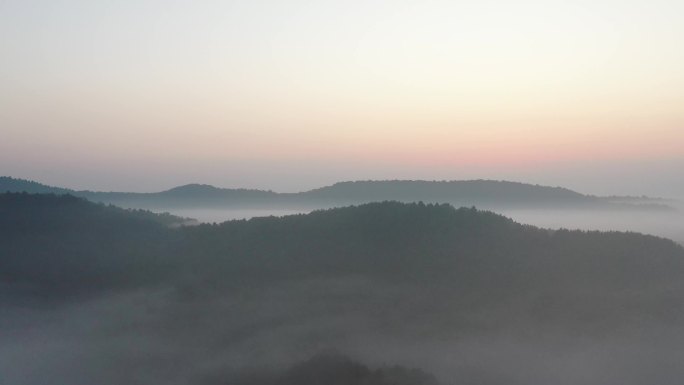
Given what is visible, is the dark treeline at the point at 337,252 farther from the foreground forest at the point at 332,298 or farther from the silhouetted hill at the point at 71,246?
the foreground forest at the point at 332,298

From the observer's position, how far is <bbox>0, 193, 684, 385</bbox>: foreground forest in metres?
109

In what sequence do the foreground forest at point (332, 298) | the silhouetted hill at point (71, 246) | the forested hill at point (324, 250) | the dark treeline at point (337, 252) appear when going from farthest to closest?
the silhouetted hill at point (71, 246), the forested hill at point (324, 250), the dark treeline at point (337, 252), the foreground forest at point (332, 298)

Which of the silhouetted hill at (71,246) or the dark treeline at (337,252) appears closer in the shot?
the dark treeline at (337,252)

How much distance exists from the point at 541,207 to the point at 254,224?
86759 millimetres

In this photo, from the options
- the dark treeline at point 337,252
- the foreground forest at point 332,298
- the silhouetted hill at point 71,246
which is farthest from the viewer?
the silhouetted hill at point 71,246

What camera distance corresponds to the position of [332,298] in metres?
139

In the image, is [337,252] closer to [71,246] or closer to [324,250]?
[324,250]

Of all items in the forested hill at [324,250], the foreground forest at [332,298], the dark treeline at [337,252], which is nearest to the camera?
the foreground forest at [332,298]

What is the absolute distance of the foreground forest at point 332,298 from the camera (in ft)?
359

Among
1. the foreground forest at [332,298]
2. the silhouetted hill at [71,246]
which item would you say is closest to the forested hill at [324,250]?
the silhouetted hill at [71,246]

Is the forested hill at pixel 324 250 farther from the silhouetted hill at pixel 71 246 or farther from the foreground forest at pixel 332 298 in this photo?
the foreground forest at pixel 332 298

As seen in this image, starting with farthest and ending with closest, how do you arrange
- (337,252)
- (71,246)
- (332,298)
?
(337,252) < (71,246) < (332,298)

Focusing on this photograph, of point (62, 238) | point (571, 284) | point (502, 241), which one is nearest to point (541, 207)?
point (502, 241)

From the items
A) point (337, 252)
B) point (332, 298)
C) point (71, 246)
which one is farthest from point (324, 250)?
point (71, 246)
